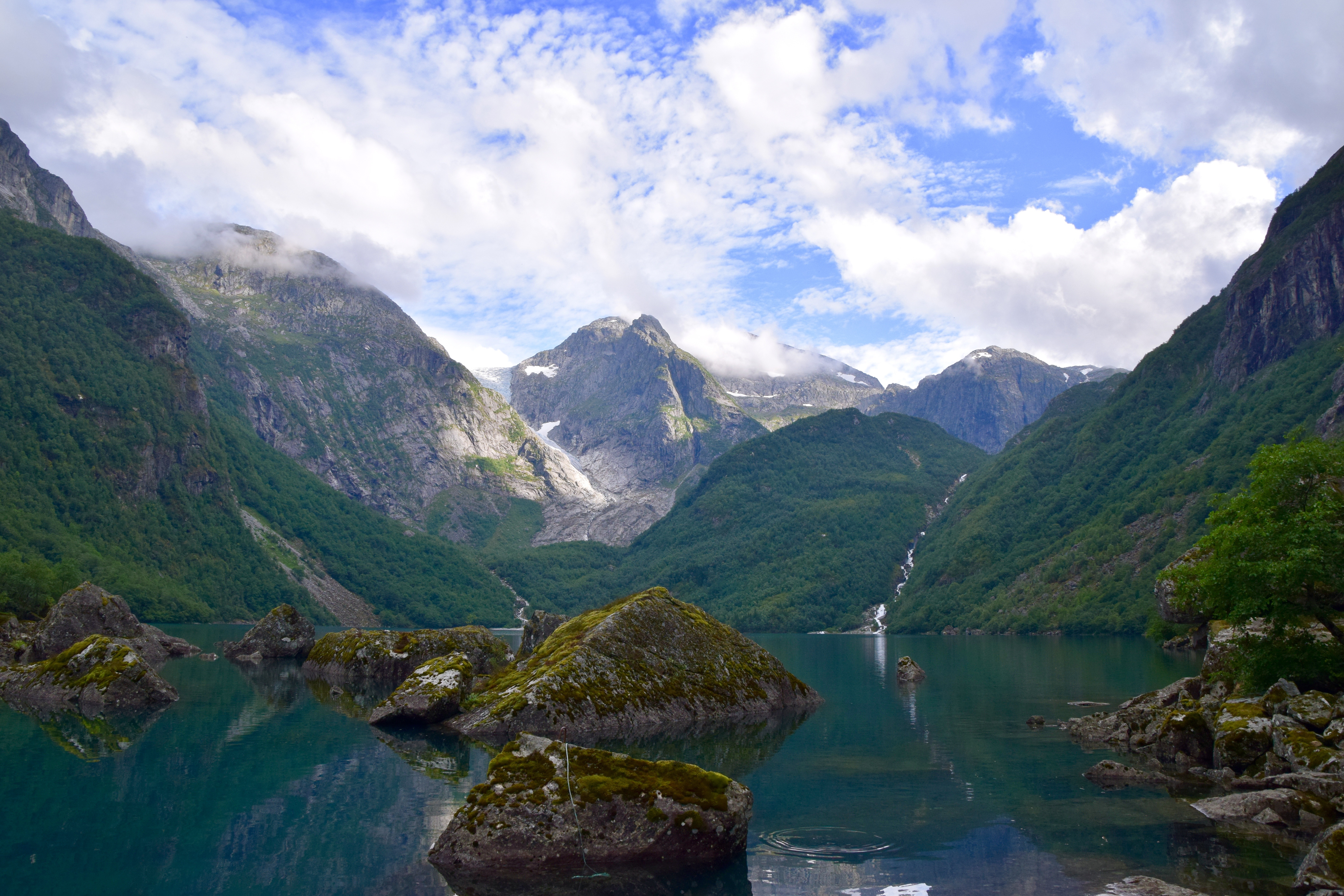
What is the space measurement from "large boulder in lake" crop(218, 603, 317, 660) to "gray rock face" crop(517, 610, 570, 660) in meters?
24.4

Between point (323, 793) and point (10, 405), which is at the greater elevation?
point (10, 405)

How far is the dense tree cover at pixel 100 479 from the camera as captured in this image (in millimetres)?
146750

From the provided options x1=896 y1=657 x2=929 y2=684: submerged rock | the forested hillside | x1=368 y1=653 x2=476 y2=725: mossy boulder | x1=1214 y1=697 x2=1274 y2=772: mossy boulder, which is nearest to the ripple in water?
x1=1214 y1=697 x2=1274 y2=772: mossy boulder

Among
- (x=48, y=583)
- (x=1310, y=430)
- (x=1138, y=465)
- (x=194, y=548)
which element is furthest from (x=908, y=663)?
Result: (x=194, y=548)

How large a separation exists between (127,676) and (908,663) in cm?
5151

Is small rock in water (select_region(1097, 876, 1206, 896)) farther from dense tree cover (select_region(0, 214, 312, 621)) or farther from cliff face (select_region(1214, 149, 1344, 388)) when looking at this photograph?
cliff face (select_region(1214, 149, 1344, 388))

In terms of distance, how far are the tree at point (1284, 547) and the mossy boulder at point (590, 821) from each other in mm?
21111

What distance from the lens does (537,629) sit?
55.3 metres

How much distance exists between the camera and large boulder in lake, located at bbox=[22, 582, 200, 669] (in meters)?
53.9

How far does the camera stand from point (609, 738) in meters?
30.7

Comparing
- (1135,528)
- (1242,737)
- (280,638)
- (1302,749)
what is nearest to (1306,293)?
(1135,528)

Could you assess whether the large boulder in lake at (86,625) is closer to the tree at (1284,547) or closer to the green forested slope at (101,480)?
the tree at (1284,547)

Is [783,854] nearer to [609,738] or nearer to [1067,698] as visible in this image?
[609,738]

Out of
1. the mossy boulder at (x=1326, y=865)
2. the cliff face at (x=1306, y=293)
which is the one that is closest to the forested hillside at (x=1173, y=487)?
the cliff face at (x=1306, y=293)
